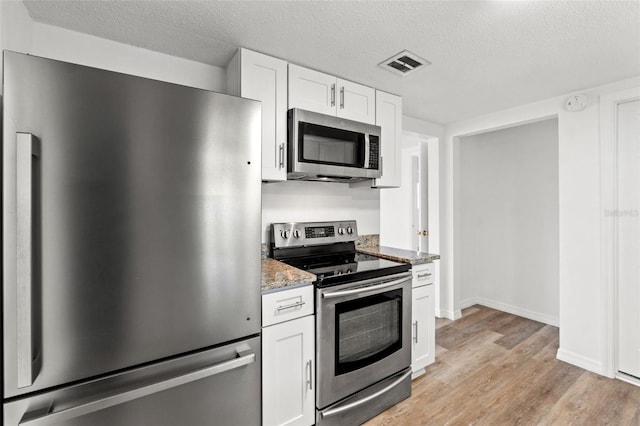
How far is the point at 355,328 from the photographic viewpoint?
6.17 ft

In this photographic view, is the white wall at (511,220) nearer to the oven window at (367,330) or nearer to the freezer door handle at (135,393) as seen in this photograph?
the oven window at (367,330)

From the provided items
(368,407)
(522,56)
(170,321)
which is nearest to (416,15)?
(522,56)

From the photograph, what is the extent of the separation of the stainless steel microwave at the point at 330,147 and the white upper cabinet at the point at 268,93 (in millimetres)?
63

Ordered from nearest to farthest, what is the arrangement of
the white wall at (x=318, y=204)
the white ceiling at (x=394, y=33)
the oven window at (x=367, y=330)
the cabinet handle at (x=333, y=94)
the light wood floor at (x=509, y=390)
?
the white ceiling at (x=394, y=33)
the oven window at (x=367, y=330)
the light wood floor at (x=509, y=390)
the cabinet handle at (x=333, y=94)
the white wall at (x=318, y=204)

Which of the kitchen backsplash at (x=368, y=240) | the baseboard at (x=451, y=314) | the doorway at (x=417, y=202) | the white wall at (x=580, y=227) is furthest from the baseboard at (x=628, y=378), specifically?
the kitchen backsplash at (x=368, y=240)

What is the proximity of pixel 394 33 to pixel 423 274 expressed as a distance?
166 centimetres

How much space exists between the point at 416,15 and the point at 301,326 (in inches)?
69.0

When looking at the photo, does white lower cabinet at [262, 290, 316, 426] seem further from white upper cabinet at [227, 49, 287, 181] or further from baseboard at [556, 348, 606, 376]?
baseboard at [556, 348, 606, 376]

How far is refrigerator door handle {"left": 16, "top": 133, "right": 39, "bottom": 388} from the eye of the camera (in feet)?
3.10

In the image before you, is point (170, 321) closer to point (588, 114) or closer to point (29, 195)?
point (29, 195)

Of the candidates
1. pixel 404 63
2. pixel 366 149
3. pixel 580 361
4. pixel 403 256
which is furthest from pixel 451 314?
pixel 404 63

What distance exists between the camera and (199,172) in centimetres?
128

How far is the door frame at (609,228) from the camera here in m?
2.37

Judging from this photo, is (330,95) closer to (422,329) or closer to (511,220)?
(422,329)
